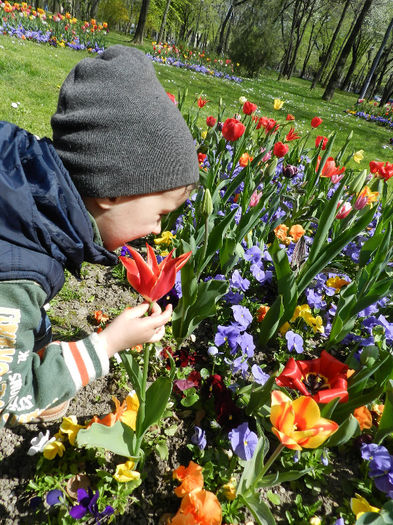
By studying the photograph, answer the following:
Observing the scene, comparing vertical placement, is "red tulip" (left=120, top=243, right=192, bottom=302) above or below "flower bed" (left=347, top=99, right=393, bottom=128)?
below

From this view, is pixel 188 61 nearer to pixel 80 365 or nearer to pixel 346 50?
pixel 346 50

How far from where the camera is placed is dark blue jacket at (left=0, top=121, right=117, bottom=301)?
0.96 meters

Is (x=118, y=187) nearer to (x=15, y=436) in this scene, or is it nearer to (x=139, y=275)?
(x=139, y=275)

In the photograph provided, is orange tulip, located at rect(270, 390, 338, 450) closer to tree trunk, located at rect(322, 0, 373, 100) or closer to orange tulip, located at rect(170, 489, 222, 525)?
orange tulip, located at rect(170, 489, 222, 525)

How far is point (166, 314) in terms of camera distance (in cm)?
123

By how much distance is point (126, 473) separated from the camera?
3.91 feet

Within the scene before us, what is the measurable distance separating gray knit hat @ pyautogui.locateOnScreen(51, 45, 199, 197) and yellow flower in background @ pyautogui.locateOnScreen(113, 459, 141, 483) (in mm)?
894

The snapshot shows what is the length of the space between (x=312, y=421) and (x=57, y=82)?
24.1 feet

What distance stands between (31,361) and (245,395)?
2.91ft

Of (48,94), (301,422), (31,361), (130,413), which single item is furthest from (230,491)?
(48,94)

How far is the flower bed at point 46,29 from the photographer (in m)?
9.87

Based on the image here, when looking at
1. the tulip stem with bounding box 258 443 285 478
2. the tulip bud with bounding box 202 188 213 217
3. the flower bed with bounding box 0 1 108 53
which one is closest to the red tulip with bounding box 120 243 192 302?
the tulip stem with bounding box 258 443 285 478

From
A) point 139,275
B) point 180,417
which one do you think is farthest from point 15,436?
point 139,275

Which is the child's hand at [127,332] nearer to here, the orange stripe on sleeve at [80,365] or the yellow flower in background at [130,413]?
the orange stripe on sleeve at [80,365]
